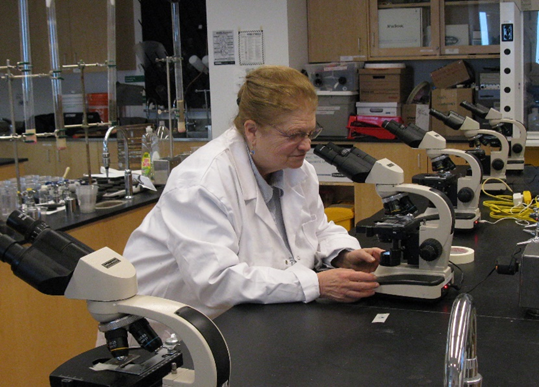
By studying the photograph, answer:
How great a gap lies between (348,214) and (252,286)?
224 cm

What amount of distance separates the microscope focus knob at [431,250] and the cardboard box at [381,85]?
3328mm

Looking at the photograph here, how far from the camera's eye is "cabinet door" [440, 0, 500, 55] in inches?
182

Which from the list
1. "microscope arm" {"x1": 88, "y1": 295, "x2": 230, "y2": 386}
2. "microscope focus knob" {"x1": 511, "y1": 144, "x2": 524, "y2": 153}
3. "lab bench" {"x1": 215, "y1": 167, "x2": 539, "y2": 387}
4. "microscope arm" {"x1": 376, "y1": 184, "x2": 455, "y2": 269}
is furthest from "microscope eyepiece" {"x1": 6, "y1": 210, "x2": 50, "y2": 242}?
"microscope focus knob" {"x1": 511, "y1": 144, "x2": 524, "y2": 153}

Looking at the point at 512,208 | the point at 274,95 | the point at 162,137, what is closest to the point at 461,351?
the point at 274,95

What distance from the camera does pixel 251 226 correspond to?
1.69 metres

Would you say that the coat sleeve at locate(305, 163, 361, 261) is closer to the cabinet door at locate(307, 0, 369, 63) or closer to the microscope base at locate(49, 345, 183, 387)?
the microscope base at locate(49, 345, 183, 387)

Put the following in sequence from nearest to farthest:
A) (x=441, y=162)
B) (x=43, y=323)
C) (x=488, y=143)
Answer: (x=441, y=162) → (x=43, y=323) → (x=488, y=143)

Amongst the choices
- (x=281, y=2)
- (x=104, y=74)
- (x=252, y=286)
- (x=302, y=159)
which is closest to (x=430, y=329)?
(x=252, y=286)

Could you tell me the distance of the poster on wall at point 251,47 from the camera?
4.76 meters

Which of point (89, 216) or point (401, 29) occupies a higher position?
point (401, 29)

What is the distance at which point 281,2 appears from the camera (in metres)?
4.63

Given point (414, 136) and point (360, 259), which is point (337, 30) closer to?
point (414, 136)

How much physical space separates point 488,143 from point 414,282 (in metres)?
1.82

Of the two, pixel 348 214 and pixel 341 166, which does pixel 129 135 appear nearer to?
pixel 348 214
